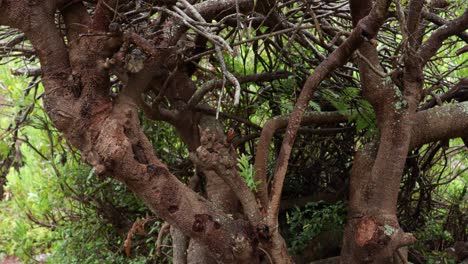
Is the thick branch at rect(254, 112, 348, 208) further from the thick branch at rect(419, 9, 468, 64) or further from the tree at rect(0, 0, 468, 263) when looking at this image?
the thick branch at rect(419, 9, 468, 64)

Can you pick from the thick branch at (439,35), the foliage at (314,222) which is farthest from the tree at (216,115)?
the foliage at (314,222)

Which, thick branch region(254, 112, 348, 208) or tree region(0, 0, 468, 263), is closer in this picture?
tree region(0, 0, 468, 263)

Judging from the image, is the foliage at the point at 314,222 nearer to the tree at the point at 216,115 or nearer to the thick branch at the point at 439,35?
the tree at the point at 216,115

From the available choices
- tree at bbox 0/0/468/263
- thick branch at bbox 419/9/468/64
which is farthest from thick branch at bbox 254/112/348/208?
thick branch at bbox 419/9/468/64

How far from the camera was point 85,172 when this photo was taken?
3.94m

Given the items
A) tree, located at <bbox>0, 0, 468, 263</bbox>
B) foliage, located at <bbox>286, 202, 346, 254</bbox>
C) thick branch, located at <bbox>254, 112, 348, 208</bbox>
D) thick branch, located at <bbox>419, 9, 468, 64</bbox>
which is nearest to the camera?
tree, located at <bbox>0, 0, 468, 263</bbox>

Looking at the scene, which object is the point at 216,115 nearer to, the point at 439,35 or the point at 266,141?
the point at 266,141

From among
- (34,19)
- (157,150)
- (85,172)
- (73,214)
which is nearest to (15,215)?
(73,214)

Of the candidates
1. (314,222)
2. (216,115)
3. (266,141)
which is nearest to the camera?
(216,115)

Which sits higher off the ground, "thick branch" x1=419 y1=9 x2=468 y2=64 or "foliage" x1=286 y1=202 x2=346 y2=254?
"thick branch" x1=419 y1=9 x2=468 y2=64

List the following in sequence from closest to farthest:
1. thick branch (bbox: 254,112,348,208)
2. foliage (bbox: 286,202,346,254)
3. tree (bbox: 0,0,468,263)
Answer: tree (bbox: 0,0,468,263)
thick branch (bbox: 254,112,348,208)
foliage (bbox: 286,202,346,254)

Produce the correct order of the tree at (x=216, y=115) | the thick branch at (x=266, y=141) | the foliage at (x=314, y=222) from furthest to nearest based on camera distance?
1. the foliage at (x=314, y=222)
2. the thick branch at (x=266, y=141)
3. the tree at (x=216, y=115)

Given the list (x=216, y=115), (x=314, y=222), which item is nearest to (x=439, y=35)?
(x=216, y=115)

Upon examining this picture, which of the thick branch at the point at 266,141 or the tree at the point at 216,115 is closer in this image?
the tree at the point at 216,115
